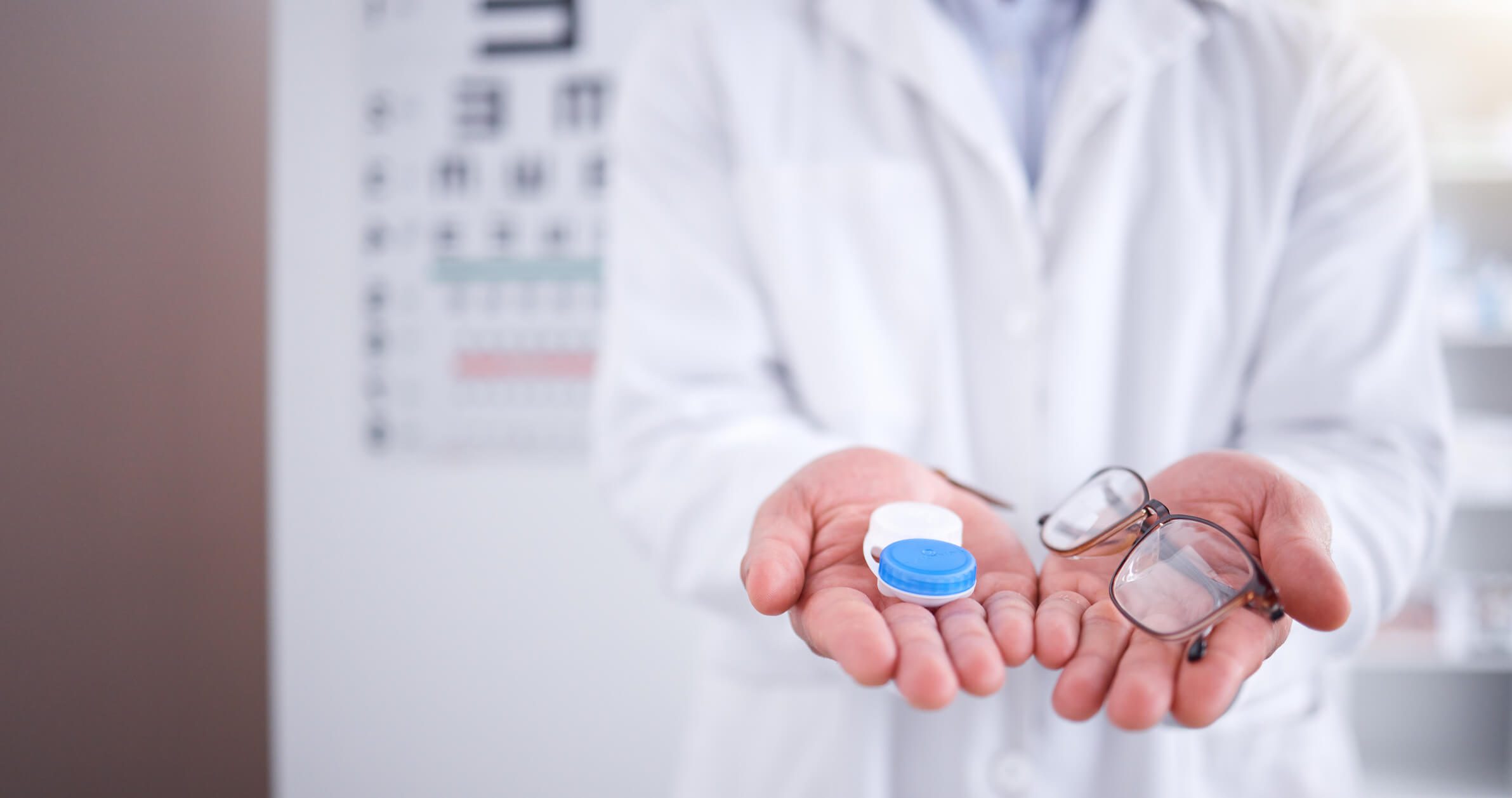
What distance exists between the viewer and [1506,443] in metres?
2.09

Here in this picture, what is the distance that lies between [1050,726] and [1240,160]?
31.0 inches

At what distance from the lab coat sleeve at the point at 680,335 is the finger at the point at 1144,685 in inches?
16.6

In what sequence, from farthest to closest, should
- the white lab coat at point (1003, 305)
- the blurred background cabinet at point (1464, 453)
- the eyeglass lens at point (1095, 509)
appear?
the blurred background cabinet at point (1464, 453) < the white lab coat at point (1003, 305) < the eyeglass lens at point (1095, 509)

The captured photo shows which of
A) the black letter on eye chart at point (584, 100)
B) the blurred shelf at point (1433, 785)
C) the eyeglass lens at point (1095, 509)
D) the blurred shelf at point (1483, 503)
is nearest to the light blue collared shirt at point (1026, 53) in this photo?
the eyeglass lens at point (1095, 509)

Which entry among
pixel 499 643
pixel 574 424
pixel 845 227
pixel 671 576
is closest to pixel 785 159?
pixel 845 227

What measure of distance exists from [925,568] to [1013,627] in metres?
0.08

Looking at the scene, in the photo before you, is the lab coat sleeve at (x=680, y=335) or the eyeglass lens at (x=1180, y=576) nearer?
the eyeglass lens at (x=1180, y=576)

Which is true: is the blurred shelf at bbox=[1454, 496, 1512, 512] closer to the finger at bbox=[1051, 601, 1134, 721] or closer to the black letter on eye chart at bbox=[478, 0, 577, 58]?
the finger at bbox=[1051, 601, 1134, 721]

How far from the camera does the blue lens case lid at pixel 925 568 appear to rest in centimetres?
63

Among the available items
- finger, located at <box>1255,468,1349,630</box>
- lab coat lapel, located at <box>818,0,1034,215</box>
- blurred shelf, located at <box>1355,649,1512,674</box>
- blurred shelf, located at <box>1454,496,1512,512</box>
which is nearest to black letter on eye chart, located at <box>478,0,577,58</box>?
lab coat lapel, located at <box>818,0,1034,215</box>

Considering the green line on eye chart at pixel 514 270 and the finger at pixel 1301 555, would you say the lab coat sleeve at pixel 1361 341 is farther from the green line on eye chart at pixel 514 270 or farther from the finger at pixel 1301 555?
the green line on eye chart at pixel 514 270

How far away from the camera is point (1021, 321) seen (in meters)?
1.01

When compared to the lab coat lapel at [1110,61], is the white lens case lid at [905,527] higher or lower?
lower

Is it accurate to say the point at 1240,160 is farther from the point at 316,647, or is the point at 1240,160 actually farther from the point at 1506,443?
the point at 316,647
